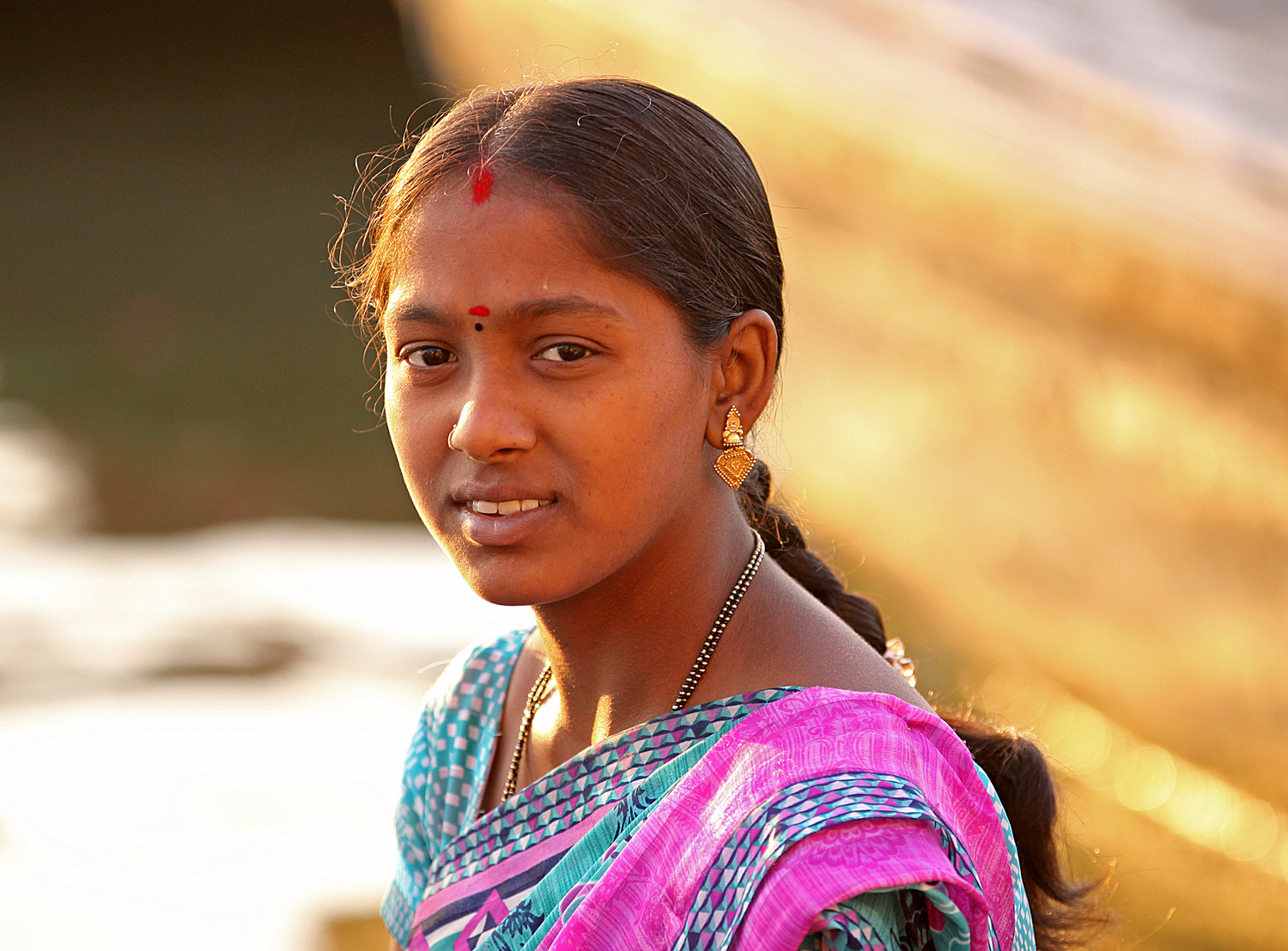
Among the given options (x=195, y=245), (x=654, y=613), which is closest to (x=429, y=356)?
(x=654, y=613)

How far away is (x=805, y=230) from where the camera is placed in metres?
6.68

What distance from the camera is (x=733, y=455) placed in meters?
1.57

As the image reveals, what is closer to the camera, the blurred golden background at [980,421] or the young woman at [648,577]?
the young woman at [648,577]

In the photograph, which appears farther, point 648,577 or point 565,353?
point 648,577

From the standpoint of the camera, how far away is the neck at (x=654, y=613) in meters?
1.60

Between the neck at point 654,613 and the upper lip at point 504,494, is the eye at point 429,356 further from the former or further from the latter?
the neck at point 654,613

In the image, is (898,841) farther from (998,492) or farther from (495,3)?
(495,3)

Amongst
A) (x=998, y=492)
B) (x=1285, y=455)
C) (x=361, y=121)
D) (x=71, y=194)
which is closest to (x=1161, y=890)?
(x=1285, y=455)

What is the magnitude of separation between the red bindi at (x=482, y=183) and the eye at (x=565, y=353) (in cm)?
17

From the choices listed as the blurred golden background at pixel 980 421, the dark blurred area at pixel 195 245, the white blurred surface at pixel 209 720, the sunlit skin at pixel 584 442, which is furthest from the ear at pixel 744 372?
the white blurred surface at pixel 209 720

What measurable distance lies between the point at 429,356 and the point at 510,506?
199 mm

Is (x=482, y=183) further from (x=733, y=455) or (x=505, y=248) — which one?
(x=733, y=455)

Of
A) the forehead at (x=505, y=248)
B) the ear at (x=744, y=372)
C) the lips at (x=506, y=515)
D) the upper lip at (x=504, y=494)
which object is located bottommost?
the lips at (x=506, y=515)

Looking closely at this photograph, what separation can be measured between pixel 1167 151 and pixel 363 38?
43.5 ft
